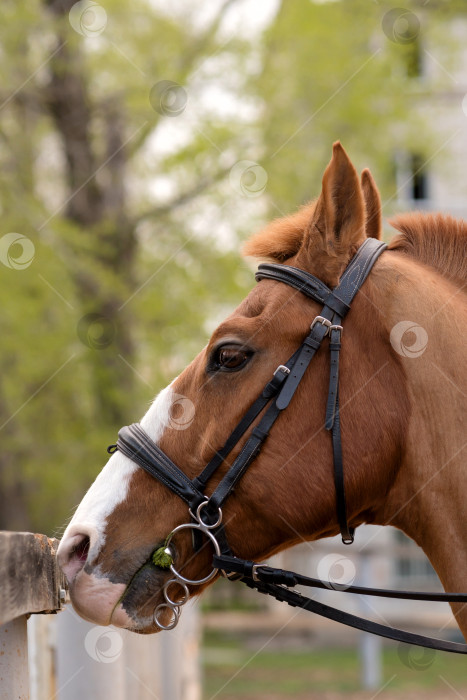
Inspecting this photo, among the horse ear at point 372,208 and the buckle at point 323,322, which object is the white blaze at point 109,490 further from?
the horse ear at point 372,208

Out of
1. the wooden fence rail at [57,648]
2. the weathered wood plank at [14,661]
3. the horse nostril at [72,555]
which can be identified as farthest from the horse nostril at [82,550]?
the weathered wood plank at [14,661]

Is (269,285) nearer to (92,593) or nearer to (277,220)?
(277,220)

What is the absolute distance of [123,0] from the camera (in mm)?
10133

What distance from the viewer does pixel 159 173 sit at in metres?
10.8

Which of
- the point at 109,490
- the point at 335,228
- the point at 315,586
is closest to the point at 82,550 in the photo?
the point at 109,490

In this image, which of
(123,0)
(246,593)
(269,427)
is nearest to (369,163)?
(123,0)

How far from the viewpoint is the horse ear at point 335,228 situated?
272cm

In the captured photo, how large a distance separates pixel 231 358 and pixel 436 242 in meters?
0.89

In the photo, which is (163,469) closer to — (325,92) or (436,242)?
(436,242)

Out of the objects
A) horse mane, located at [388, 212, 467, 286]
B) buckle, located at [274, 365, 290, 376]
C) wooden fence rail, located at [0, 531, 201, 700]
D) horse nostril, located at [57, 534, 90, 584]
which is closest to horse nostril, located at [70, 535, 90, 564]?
horse nostril, located at [57, 534, 90, 584]

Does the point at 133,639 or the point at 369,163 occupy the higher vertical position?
the point at 369,163

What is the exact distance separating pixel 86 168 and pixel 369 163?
3.82 meters

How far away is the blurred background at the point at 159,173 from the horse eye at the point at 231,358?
6.59m

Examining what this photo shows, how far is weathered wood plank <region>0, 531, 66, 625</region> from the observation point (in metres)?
1.94
